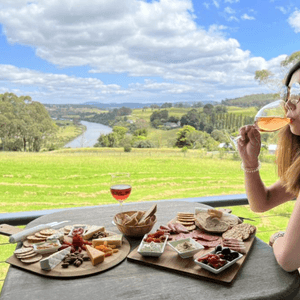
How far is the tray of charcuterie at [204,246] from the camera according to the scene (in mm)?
854

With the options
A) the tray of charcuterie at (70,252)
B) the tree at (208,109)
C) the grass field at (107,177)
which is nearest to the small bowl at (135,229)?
the tray of charcuterie at (70,252)

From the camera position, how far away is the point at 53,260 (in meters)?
0.89

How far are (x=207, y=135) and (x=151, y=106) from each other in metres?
1.31

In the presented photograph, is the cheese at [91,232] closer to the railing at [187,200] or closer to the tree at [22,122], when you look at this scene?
the railing at [187,200]

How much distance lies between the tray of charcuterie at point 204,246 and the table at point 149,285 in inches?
1.0

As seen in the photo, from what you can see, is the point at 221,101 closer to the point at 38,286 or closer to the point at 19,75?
the point at 19,75

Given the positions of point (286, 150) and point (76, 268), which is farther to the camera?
point (286, 150)

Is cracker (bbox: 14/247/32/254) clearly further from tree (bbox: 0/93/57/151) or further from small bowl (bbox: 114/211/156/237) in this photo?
tree (bbox: 0/93/57/151)

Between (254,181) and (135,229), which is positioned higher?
(254,181)

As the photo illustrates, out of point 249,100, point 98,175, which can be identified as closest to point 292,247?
point 249,100

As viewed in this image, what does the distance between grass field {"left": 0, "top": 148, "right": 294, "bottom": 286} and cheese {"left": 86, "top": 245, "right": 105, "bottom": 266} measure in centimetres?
408

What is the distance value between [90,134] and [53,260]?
4366 millimetres

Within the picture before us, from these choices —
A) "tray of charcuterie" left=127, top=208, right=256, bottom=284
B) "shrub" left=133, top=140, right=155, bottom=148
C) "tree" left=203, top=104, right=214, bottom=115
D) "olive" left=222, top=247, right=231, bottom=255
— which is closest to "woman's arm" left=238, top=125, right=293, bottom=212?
"tray of charcuterie" left=127, top=208, right=256, bottom=284

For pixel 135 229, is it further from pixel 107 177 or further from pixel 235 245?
pixel 107 177
